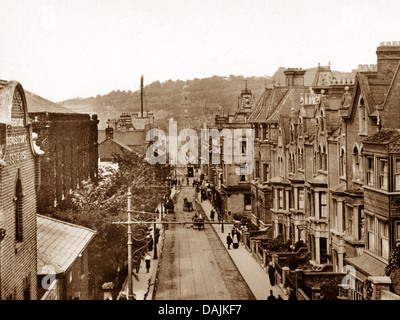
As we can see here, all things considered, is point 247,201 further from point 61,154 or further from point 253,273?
point 61,154

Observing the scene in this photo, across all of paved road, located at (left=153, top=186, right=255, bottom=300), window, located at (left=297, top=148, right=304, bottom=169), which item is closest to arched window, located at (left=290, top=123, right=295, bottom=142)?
window, located at (left=297, top=148, right=304, bottom=169)

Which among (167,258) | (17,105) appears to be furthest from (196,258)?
(17,105)

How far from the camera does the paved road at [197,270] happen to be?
80.0 feet

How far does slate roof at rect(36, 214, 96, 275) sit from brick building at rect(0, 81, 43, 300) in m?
1.01

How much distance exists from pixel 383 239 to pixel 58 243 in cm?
1081

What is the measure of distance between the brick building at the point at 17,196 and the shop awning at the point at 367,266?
10857 mm

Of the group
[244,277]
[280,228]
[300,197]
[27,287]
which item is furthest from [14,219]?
[280,228]

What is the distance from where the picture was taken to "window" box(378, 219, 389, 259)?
1900 centimetres

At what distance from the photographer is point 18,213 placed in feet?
48.8

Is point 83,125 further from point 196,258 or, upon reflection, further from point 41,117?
point 196,258

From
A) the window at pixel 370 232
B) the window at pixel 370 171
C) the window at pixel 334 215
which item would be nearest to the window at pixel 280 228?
the window at pixel 334 215

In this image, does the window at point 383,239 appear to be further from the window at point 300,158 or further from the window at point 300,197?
the window at point 300,158

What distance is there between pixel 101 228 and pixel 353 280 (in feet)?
32.3

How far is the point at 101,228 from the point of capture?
22.7m
